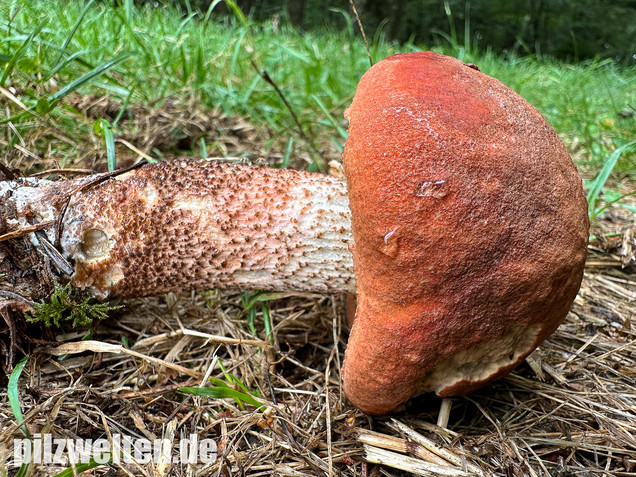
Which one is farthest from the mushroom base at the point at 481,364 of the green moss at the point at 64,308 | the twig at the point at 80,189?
the twig at the point at 80,189

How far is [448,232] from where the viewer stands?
1.09 meters

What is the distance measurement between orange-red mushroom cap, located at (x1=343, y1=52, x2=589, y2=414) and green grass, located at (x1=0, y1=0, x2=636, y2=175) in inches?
51.7

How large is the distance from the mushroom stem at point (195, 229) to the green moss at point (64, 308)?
0.17 feet

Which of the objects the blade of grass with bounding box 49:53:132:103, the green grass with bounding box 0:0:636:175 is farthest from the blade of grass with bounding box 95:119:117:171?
the blade of grass with bounding box 49:53:132:103

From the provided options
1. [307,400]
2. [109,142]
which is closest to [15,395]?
[307,400]

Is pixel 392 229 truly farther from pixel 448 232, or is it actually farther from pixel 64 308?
pixel 64 308

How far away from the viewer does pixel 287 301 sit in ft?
6.86

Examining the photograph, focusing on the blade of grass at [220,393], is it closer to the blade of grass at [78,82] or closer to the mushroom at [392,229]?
the mushroom at [392,229]

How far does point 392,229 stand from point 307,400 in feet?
2.53

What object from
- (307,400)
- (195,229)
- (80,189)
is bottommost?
(307,400)

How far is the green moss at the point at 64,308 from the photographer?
150 cm

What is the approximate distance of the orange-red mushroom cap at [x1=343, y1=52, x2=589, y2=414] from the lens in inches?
43.4
